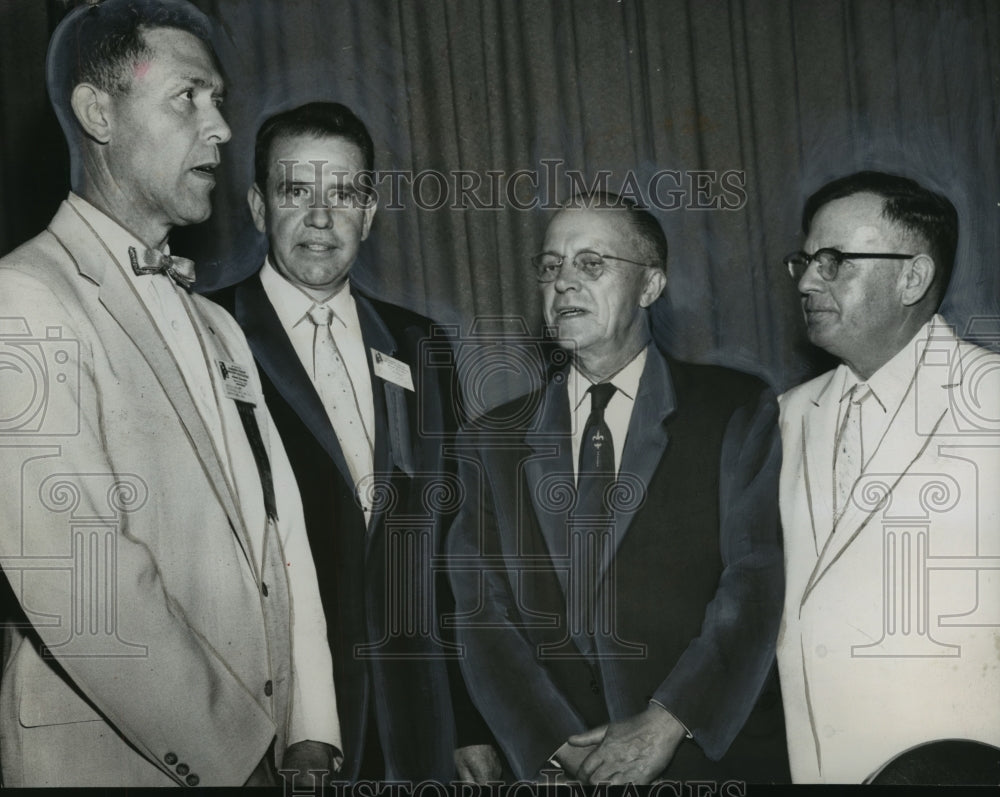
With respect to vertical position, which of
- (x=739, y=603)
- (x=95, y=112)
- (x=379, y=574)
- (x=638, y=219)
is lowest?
(x=739, y=603)

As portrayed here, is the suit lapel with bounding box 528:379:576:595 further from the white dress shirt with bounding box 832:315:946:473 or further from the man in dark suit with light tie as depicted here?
the white dress shirt with bounding box 832:315:946:473

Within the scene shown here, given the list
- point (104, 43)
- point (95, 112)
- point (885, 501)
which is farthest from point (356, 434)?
point (885, 501)

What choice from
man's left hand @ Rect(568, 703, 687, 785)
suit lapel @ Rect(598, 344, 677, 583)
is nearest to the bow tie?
suit lapel @ Rect(598, 344, 677, 583)

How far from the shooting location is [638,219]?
168 inches

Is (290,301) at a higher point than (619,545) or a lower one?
higher

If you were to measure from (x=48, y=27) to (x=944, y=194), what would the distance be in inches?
117

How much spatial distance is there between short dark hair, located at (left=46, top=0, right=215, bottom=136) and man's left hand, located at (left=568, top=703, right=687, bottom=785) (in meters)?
2.52

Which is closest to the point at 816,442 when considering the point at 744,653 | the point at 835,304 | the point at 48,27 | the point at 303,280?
the point at 835,304

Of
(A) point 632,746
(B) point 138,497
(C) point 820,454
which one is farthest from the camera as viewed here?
(C) point 820,454

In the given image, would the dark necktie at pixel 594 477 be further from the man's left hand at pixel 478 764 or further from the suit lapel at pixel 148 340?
the suit lapel at pixel 148 340

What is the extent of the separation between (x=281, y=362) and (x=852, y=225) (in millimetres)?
1906

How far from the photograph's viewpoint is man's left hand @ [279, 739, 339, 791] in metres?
4.12

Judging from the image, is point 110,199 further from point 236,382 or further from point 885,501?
point 885,501

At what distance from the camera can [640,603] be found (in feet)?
13.8
